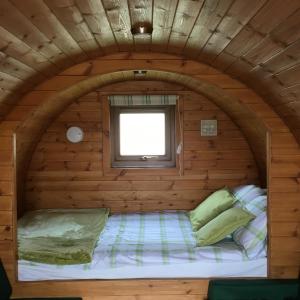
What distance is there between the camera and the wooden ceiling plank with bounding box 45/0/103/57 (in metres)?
1.71

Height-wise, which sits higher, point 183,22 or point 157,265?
point 183,22

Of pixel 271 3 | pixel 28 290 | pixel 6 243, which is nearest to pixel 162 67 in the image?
pixel 271 3

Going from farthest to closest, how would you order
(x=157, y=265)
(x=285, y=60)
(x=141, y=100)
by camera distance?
(x=141, y=100), (x=157, y=265), (x=285, y=60)

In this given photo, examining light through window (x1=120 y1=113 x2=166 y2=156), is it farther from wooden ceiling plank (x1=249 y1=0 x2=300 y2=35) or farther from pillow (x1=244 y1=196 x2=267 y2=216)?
wooden ceiling plank (x1=249 y1=0 x2=300 y2=35)

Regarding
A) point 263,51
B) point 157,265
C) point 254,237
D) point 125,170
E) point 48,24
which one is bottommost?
point 157,265

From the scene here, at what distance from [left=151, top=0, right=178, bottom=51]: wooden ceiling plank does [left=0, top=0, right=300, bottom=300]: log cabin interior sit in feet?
0.03

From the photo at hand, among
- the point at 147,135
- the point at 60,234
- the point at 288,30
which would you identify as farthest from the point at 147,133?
the point at 288,30

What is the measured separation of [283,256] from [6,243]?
2033mm

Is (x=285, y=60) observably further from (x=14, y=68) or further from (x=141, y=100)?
A: (x=141, y=100)

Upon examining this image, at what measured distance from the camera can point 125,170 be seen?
15.0 feet

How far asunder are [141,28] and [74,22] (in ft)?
1.27

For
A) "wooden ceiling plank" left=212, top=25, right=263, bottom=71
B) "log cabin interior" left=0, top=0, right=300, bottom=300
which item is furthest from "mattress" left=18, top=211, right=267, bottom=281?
"wooden ceiling plank" left=212, top=25, right=263, bottom=71

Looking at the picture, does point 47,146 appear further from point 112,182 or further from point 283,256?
point 283,256

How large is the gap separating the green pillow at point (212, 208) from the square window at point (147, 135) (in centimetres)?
75
